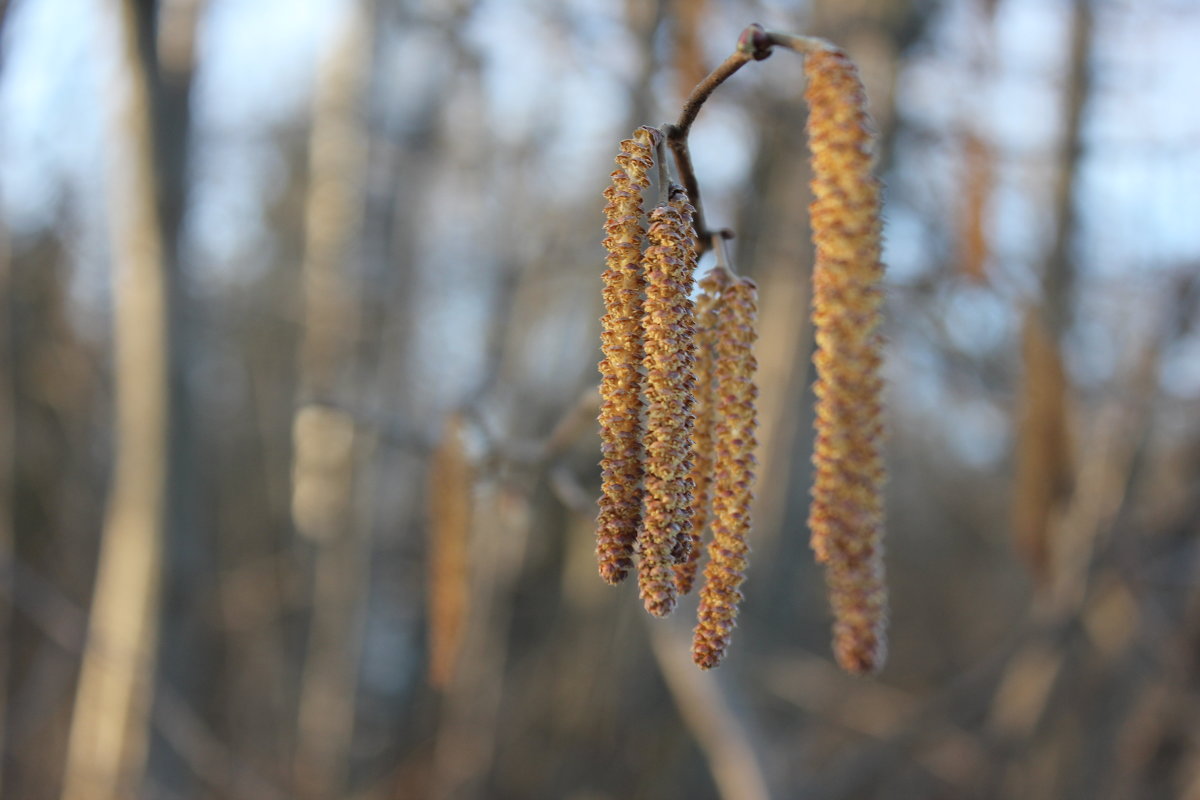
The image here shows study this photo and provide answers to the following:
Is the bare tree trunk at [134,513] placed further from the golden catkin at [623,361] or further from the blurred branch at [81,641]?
the golden catkin at [623,361]

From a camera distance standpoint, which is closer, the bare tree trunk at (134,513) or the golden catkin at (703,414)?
the golden catkin at (703,414)

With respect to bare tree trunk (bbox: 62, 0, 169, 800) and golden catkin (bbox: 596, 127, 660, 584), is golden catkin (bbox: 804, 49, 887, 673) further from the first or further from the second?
bare tree trunk (bbox: 62, 0, 169, 800)

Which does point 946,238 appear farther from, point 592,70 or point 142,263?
point 142,263

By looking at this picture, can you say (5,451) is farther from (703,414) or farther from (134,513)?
(703,414)

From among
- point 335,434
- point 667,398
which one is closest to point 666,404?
point 667,398

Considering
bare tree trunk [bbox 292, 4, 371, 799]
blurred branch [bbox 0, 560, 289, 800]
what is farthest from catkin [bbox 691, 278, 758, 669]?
bare tree trunk [bbox 292, 4, 371, 799]

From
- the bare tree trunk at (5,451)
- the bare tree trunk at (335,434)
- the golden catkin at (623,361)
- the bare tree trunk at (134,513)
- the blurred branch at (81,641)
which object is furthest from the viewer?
the bare tree trunk at (5,451)

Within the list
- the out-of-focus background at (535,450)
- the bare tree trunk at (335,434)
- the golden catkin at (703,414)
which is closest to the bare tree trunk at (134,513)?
the out-of-focus background at (535,450)
